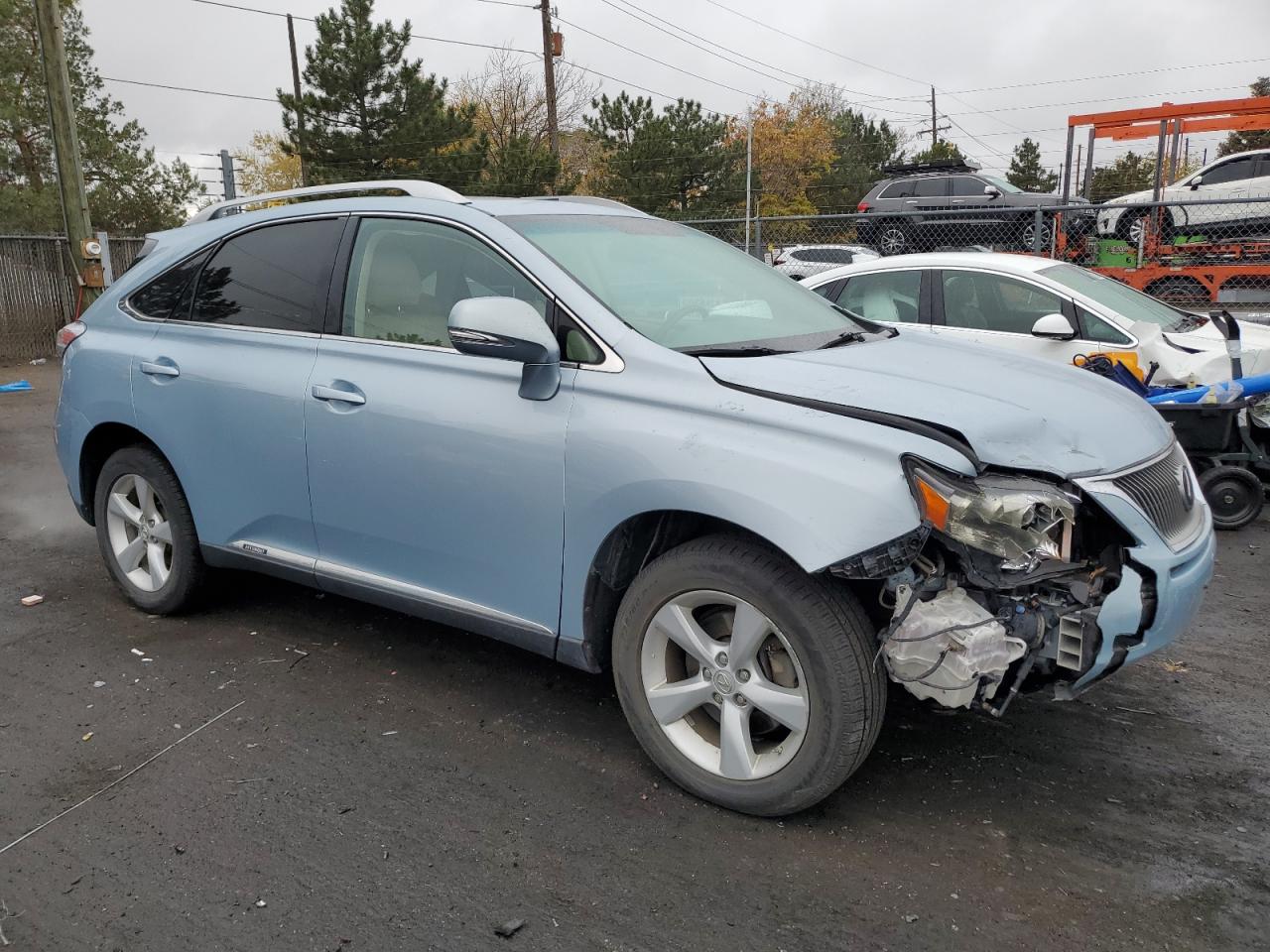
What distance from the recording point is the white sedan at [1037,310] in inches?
261

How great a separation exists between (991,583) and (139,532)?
379cm

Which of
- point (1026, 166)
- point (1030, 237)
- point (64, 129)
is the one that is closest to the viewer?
point (1030, 237)

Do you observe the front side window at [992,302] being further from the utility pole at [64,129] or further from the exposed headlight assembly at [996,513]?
the utility pole at [64,129]

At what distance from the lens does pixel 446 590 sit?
137 inches

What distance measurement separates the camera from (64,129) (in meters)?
14.2

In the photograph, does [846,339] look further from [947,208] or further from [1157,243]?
[947,208]

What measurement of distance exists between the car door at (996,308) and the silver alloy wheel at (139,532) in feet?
17.1

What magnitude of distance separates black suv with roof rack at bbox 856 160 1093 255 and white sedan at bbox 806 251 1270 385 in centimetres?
502

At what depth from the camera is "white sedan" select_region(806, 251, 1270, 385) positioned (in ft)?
21.7

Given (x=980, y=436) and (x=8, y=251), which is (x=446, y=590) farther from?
(x=8, y=251)

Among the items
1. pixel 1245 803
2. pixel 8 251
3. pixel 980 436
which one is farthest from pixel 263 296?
pixel 8 251

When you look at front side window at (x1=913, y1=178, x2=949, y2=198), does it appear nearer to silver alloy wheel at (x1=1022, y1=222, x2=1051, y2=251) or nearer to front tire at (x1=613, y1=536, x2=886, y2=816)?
silver alloy wheel at (x1=1022, y1=222, x2=1051, y2=251)

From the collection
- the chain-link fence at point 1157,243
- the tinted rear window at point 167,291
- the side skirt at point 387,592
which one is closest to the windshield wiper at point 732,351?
the side skirt at point 387,592

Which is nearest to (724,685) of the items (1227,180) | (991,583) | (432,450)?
(991,583)
